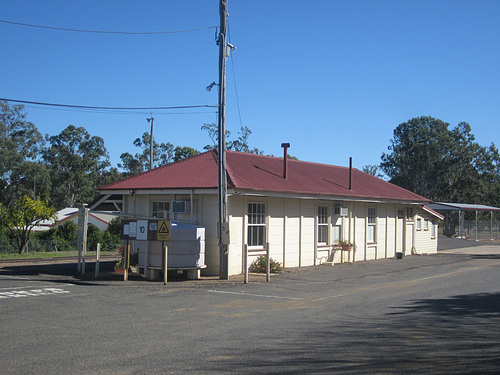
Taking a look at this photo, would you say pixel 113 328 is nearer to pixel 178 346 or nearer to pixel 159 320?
pixel 159 320

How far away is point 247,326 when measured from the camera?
9.55 m

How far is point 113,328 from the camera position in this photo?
9.18 metres

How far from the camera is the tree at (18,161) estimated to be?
2202 inches

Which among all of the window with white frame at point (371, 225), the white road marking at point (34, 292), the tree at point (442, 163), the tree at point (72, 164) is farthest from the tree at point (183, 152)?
the white road marking at point (34, 292)

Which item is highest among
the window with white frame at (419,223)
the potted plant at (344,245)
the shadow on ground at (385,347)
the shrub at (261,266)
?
the window with white frame at (419,223)

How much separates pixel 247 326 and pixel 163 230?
6.52 metres

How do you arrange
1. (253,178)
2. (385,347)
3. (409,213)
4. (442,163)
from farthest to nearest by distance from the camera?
(442,163) < (409,213) < (253,178) < (385,347)

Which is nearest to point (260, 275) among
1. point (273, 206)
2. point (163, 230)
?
point (273, 206)

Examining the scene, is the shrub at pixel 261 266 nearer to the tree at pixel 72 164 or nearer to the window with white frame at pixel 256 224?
the window with white frame at pixel 256 224

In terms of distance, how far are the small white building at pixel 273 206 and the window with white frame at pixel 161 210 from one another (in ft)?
0.12

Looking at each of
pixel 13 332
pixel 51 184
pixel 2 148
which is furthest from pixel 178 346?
pixel 51 184

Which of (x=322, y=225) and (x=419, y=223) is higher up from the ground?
(x=419, y=223)

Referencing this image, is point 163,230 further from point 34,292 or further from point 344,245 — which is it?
point 344,245

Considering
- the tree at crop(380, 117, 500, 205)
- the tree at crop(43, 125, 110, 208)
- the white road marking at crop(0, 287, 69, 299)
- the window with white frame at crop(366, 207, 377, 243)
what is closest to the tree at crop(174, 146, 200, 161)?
the tree at crop(43, 125, 110, 208)
